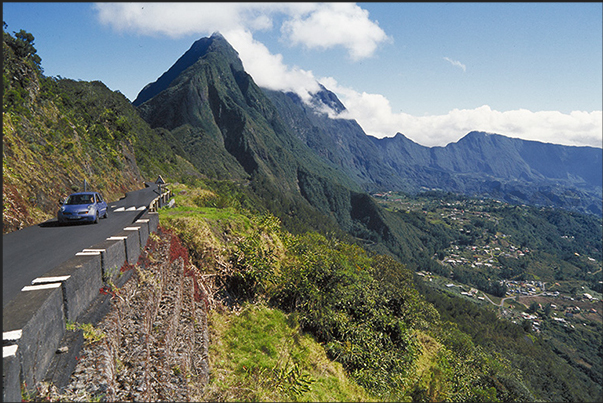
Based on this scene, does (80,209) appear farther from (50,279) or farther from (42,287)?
(42,287)

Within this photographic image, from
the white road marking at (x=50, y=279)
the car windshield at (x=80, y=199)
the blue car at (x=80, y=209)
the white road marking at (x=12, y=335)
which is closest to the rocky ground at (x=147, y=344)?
the white road marking at (x=50, y=279)

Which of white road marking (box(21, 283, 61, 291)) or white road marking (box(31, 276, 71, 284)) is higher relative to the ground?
white road marking (box(31, 276, 71, 284))

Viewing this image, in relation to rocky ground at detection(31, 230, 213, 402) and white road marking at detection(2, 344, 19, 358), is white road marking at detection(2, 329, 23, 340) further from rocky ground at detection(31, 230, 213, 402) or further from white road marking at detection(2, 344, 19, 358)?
rocky ground at detection(31, 230, 213, 402)

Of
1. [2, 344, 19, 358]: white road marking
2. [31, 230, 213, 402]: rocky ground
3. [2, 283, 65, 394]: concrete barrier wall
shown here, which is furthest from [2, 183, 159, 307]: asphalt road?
[2, 344, 19, 358]: white road marking

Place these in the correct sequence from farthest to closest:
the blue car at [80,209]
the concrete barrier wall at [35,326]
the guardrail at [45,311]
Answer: the blue car at [80,209] → the concrete barrier wall at [35,326] → the guardrail at [45,311]

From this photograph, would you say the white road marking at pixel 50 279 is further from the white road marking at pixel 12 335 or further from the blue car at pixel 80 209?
the blue car at pixel 80 209
